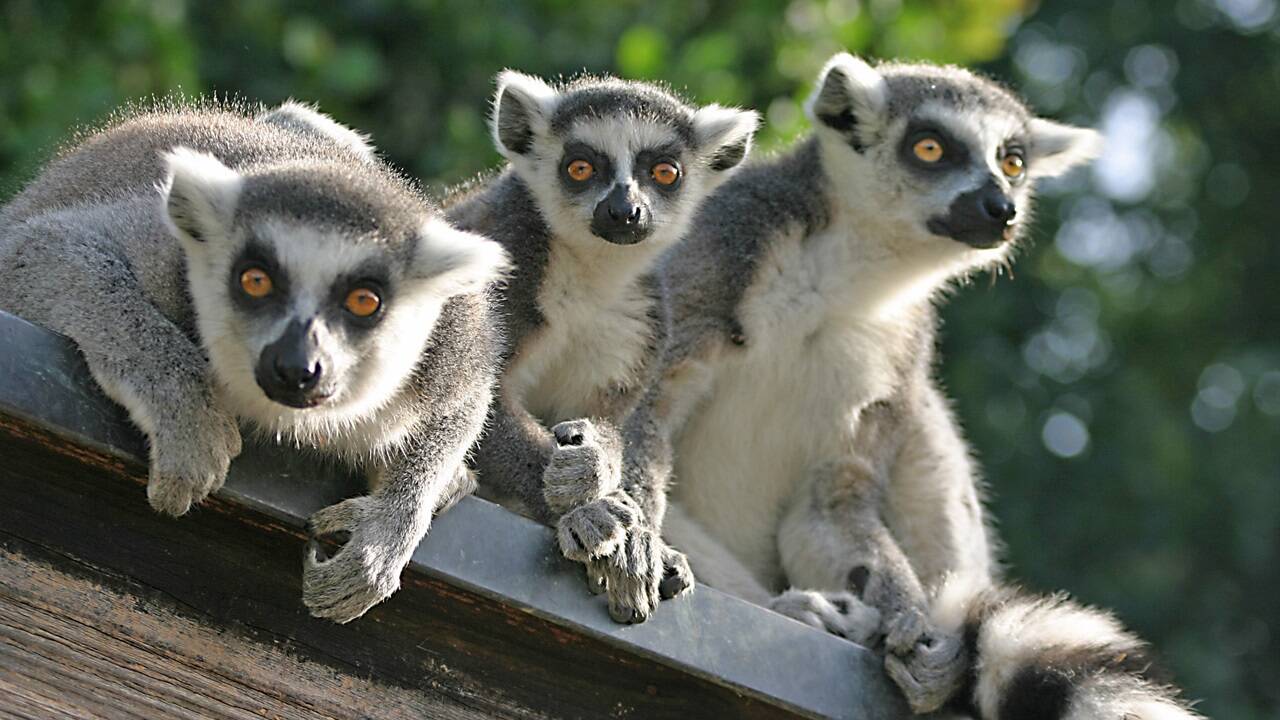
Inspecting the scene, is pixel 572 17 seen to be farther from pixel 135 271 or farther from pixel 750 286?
pixel 135 271

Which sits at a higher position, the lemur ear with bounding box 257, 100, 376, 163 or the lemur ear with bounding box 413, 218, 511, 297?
the lemur ear with bounding box 413, 218, 511, 297

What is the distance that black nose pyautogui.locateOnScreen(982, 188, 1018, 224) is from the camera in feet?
17.1

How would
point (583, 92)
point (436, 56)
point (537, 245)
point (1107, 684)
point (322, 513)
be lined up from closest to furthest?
point (322, 513) → point (1107, 684) → point (537, 245) → point (583, 92) → point (436, 56)

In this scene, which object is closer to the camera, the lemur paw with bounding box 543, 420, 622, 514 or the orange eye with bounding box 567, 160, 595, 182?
the lemur paw with bounding box 543, 420, 622, 514

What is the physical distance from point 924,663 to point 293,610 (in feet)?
5.40

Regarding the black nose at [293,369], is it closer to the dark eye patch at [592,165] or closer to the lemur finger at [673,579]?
the lemur finger at [673,579]

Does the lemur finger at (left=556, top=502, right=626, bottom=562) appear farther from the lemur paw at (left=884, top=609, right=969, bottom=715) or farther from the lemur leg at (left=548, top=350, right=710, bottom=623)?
the lemur paw at (left=884, top=609, right=969, bottom=715)

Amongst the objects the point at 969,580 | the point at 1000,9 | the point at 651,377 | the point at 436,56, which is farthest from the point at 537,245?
the point at 1000,9

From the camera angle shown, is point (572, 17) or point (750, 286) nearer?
point (750, 286)

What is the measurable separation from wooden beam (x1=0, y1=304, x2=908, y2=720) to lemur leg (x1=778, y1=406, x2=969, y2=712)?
1036mm

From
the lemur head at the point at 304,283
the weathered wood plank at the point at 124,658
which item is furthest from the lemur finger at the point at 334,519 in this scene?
the weathered wood plank at the point at 124,658

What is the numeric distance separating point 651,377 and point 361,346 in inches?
54.9

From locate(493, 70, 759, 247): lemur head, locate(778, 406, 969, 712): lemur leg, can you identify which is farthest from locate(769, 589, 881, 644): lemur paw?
locate(493, 70, 759, 247): lemur head

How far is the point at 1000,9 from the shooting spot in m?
8.52
